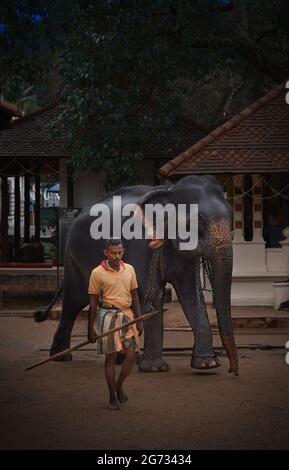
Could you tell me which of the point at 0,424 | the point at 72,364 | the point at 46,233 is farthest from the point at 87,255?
the point at 46,233

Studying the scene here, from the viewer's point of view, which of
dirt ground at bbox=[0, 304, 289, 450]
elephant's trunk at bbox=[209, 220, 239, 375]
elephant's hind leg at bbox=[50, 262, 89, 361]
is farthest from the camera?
elephant's hind leg at bbox=[50, 262, 89, 361]

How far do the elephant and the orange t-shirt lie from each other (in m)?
1.79

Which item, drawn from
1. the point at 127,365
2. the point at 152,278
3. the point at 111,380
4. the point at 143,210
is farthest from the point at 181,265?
the point at 111,380

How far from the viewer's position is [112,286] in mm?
8805

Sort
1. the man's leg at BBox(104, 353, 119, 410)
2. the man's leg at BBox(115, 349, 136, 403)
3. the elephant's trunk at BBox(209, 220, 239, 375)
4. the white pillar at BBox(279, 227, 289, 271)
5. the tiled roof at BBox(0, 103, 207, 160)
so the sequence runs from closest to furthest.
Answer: the man's leg at BBox(104, 353, 119, 410), the man's leg at BBox(115, 349, 136, 403), the elephant's trunk at BBox(209, 220, 239, 375), the white pillar at BBox(279, 227, 289, 271), the tiled roof at BBox(0, 103, 207, 160)

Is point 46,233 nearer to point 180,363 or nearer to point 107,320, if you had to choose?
point 180,363

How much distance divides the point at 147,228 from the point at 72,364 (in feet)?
6.44

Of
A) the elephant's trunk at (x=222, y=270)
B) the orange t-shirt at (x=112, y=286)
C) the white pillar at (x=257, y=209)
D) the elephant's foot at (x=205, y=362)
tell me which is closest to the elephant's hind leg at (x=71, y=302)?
the elephant's foot at (x=205, y=362)

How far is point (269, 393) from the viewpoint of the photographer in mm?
9320

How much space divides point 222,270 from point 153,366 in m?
1.42

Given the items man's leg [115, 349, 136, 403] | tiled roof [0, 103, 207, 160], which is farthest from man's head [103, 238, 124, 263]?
tiled roof [0, 103, 207, 160]

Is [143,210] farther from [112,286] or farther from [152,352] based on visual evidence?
[112,286]

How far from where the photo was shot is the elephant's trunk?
10344 mm

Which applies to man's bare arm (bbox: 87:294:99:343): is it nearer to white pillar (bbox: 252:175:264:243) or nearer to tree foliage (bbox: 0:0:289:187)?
white pillar (bbox: 252:175:264:243)
